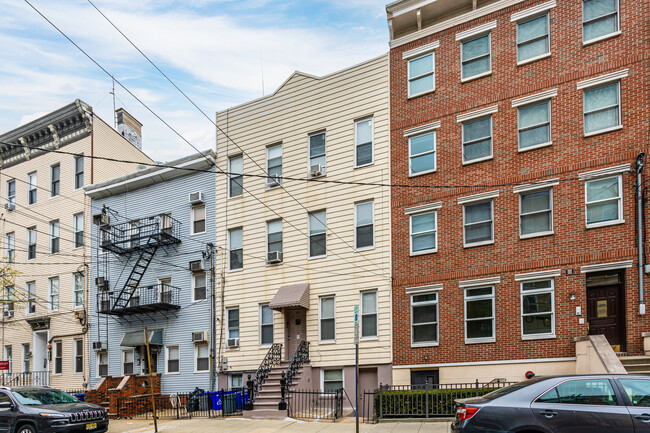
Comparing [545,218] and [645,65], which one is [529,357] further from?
[645,65]

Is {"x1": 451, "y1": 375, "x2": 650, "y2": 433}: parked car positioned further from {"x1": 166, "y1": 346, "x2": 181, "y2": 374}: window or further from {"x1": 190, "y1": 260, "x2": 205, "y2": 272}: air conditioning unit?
{"x1": 166, "y1": 346, "x2": 181, "y2": 374}: window

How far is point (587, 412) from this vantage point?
9531mm

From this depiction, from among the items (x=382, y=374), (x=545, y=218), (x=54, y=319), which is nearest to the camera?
(x=545, y=218)

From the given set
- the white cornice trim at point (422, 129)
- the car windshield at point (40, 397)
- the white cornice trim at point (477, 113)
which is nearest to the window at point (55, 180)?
the car windshield at point (40, 397)

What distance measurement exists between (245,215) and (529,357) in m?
12.4

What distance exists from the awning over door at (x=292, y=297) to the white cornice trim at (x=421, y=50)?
9198 mm

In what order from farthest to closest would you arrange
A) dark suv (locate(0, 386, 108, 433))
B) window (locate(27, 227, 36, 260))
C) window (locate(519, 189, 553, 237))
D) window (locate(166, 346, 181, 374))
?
window (locate(27, 227, 36, 260))
window (locate(166, 346, 181, 374))
window (locate(519, 189, 553, 237))
dark suv (locate(0, 386, 108, 433))

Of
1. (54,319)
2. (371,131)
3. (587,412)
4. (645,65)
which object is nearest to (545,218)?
(645,65)

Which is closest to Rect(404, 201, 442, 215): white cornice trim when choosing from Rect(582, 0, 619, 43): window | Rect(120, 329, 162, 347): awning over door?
Rect(582, 0, 619, 43): window

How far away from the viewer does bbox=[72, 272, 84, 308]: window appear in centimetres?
3022

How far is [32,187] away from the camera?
3422 centimetres

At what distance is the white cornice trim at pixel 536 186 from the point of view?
18.6m

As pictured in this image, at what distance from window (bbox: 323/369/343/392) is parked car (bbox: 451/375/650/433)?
1200cm

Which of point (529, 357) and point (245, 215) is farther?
point (245, 215)
